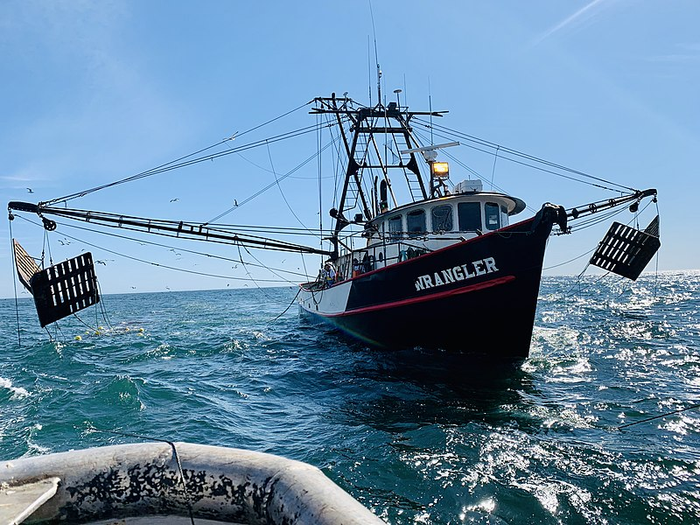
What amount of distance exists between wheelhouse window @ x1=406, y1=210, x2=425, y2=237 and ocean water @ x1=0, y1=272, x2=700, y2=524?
3935 millimetres

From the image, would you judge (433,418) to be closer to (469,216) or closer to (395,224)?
(469,216)

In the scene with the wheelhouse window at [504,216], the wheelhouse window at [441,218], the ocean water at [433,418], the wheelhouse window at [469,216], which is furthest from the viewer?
the wheelhouse window at [504,216]

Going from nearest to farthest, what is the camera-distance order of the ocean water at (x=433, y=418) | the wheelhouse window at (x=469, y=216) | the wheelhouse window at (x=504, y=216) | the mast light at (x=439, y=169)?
1. the ocean water at (x=433, y=418)
2. the wheelhouse window at (x=469, y=216)
3. the wheelhouse window at (x=504, y=216)
4. the mast light at (x=439, y=169)

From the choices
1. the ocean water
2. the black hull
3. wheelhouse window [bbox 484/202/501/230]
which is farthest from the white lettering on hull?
wheelhouse window [bbox 484/202/501/230]

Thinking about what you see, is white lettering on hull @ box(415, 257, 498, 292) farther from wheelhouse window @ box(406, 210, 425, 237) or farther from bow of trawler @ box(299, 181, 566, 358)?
wheelhouse window @ box(406, 210, 425, 237)

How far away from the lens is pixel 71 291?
9391 millimetres

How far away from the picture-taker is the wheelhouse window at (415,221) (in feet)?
44.8

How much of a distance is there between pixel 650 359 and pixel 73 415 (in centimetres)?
1503

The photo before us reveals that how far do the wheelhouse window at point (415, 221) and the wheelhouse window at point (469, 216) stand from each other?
116 centimetres

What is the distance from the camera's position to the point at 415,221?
45.3 feet

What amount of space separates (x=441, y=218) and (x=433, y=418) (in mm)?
7244

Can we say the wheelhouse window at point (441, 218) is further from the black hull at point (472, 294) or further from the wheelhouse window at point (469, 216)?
the black hull at point (472, 294)

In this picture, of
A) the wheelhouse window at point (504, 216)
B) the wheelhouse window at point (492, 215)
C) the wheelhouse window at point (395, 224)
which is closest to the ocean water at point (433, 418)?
the wheelhouse window at point (492, 215)

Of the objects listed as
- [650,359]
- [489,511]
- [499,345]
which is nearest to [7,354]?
[499,345]
